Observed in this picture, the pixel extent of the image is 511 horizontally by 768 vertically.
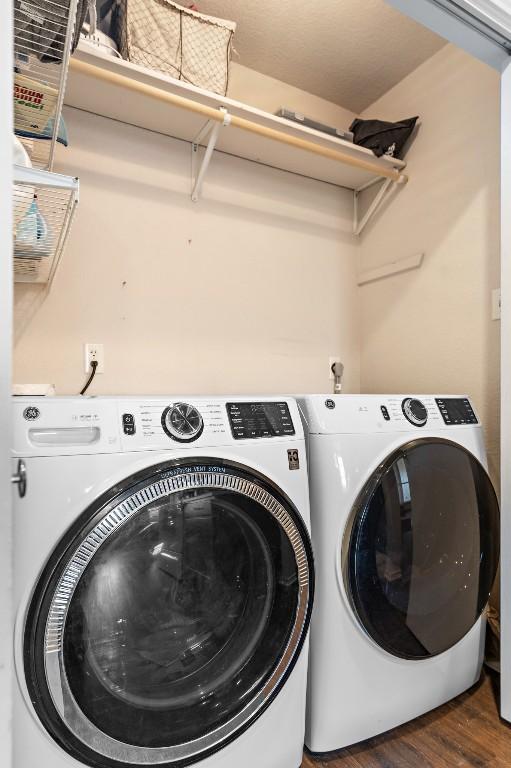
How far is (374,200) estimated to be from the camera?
7.25ft

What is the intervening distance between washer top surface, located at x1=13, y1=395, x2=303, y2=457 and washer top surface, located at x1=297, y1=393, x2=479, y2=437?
0.07m

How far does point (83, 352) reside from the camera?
1.70m

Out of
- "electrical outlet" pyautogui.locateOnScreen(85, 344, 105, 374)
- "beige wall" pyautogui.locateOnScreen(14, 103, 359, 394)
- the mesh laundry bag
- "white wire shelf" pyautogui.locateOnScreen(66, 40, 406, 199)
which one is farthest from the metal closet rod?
"electrical outlet" pyautogui.locateOnScreen(85, 344, 105, 374)

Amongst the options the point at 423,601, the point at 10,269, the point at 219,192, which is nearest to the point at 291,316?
the point at 219,192

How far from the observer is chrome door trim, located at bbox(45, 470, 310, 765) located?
0.80 m

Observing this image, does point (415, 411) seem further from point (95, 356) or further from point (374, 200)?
point (374, 200)

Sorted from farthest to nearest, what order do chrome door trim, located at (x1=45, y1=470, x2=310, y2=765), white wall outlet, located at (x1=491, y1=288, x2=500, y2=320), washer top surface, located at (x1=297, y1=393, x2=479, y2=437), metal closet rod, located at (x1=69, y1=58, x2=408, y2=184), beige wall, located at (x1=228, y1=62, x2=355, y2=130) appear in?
1. beige wall, located at (x1=228, y1=62, x2=355, y2=130)
2. white wall outlet, located at (x1=491, y1=288, x2=500, y2=320)
3. metal closet rod, located at (x1=69, y1=58, x2=408, y2=184)
4. washer top surface, located at (x1=297, y1=393, x2=479, y2=437)
5. chrome door trim, located at (x1=45, y1=470, x2=310, y2=765)

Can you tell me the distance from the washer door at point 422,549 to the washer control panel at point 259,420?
0.28 meters

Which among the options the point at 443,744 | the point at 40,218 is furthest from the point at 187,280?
the point at 443,744

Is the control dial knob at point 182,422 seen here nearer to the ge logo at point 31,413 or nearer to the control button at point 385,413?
the ge logo at point 31,413

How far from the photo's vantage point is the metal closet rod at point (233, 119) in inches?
55.8

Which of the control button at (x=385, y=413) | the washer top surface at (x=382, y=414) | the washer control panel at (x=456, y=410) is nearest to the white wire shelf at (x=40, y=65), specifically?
the washer top surface at (x=382, y=414)

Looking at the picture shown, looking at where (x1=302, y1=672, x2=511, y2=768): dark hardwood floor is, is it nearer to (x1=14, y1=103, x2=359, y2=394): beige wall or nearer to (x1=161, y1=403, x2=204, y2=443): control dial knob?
(x1=161, y1=403, x2=204, y2=443): control dial knob

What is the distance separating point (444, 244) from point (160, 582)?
1691 millimetres
